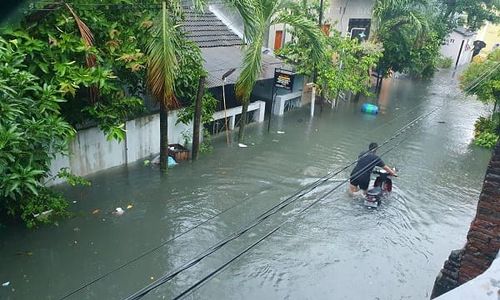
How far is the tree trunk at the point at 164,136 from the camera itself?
925 centimetres

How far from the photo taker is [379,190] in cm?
930

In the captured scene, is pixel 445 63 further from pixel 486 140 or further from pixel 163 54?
pixel 163 54

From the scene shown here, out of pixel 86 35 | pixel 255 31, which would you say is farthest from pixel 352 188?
pixel 86 35

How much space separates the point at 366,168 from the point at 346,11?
1411 centimetres

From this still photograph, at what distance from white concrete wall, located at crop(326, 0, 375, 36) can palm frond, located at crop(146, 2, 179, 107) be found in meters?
12.9

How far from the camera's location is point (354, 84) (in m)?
15.9

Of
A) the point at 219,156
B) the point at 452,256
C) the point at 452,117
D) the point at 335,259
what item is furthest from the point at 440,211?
the point at 452,117

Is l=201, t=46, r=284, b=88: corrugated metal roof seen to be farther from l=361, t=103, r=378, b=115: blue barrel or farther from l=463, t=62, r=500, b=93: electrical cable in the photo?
l=463, t=62, r=500, b=93: electrical cable

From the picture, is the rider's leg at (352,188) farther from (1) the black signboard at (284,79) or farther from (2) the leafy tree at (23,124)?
(2) the leafy tree at (23,124)

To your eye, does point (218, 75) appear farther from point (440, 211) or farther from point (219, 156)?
point (440, 211)

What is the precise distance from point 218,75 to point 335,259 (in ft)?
21.7

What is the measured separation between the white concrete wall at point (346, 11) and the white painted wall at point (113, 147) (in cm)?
1120

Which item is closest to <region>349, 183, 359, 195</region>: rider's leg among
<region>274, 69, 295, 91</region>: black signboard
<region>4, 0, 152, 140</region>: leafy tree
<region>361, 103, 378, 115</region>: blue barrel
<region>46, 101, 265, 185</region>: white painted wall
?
<region>274, 69, 295, 91</region>: black signboard

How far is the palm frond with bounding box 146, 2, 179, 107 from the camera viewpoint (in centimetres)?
766
